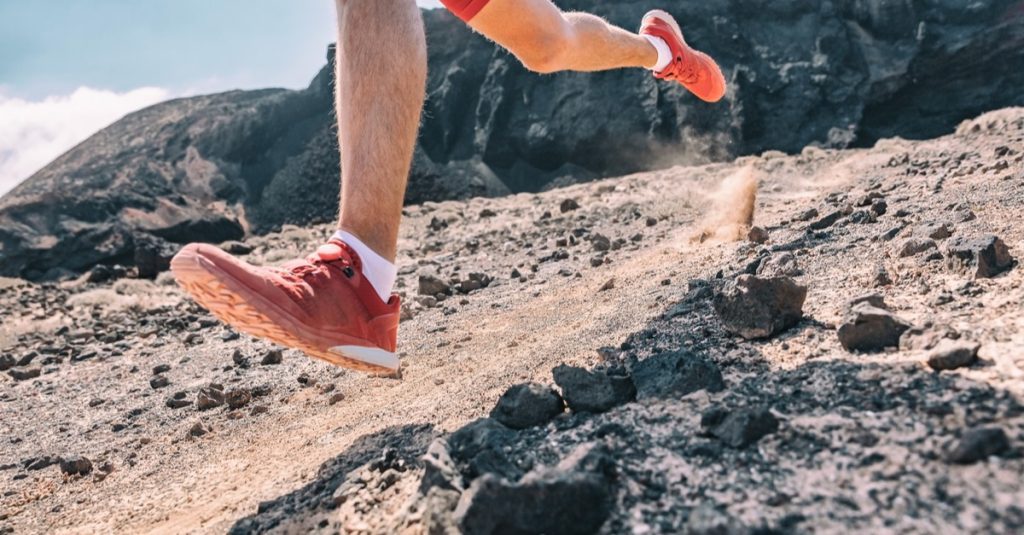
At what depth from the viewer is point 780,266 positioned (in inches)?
98.1

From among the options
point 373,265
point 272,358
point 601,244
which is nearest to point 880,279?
point 373,265

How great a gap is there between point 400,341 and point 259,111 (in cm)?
1643

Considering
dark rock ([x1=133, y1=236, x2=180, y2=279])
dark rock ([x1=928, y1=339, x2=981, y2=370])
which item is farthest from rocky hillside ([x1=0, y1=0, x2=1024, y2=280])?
dark rock ([x1=928, y1=339, x2=981, y2=370])

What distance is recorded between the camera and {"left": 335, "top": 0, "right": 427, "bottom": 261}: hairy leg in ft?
6.15

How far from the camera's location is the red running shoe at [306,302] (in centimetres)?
162

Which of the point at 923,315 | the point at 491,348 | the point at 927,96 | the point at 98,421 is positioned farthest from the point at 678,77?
the point at 927,96

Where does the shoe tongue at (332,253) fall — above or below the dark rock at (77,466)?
above

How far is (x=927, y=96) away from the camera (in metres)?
12.6

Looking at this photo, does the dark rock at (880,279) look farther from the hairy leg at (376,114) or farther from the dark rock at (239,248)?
the dark rock at (239,248)

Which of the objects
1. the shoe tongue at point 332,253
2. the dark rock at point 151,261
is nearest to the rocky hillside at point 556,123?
the dark rock at point 151,261

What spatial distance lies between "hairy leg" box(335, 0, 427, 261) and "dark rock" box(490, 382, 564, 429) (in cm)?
57

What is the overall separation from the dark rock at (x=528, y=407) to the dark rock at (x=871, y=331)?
0.60 meters

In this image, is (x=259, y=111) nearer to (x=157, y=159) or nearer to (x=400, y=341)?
(x=157, y=159)

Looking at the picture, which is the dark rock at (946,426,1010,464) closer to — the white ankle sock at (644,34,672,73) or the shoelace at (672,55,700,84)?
the white ankle sock at (644,34,672,73)
